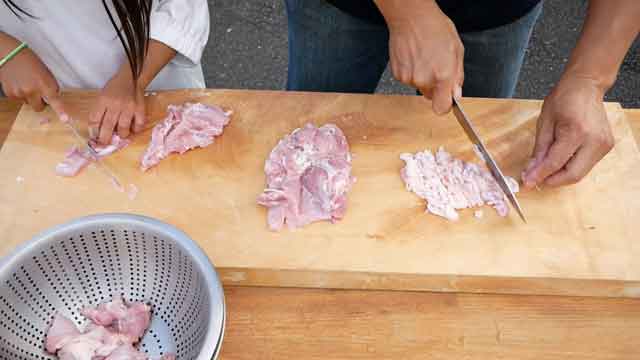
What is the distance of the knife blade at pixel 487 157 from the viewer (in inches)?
42.4

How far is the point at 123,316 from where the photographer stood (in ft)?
3.06

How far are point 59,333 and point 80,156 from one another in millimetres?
396

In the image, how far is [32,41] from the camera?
4.43ft

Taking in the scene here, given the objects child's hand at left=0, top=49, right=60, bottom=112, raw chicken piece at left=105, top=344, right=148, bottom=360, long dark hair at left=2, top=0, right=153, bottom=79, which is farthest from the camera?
child's hand at left=0, top=49, right=60, bottom=112

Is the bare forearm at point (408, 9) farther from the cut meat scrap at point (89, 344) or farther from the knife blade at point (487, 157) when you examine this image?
the cut meat scrap at point (89, 344)

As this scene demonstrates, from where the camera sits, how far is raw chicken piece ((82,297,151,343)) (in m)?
0.92

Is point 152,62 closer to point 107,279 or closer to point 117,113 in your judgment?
point 117,113

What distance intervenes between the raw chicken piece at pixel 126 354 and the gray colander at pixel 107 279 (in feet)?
0.10

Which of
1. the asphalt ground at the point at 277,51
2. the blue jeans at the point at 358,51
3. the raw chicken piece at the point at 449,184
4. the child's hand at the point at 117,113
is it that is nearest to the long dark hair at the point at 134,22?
the child's hand at the point at 117,113

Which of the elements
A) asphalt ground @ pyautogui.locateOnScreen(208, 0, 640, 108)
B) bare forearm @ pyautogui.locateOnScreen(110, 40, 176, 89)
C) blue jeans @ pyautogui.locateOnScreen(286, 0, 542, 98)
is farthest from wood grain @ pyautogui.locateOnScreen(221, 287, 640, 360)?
asphalt ground @ pyautogui.locateOnScreen(208, 0, 640, 108)

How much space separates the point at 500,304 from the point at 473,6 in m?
0.66

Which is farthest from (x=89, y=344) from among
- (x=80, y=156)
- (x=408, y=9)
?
(x=408, y=9)

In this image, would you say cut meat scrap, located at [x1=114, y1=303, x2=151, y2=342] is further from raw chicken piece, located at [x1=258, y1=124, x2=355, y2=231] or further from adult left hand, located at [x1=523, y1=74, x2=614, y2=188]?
adult left hand, located at [x1=523, y1=74, x2=614, y2=188]

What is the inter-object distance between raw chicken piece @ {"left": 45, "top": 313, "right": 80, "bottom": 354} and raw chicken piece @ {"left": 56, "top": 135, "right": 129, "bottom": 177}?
0.32 m
